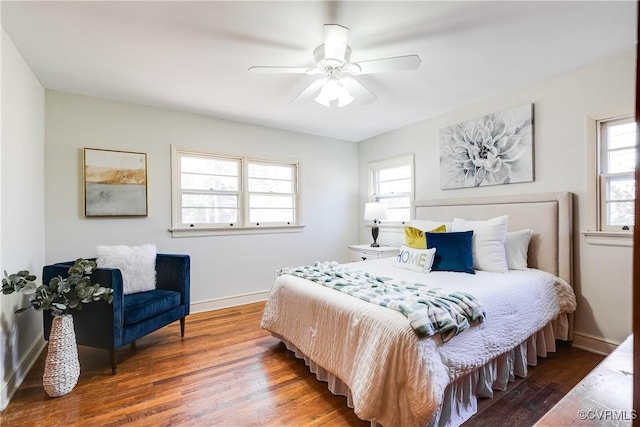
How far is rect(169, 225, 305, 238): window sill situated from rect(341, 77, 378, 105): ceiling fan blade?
223 cm

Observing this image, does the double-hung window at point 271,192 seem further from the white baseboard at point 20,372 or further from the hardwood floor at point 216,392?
the white baseboard at point 20,372

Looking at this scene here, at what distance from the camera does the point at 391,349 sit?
1.43 m

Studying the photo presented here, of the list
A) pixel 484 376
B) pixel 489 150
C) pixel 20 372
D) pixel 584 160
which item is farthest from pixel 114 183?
pixel 584 160

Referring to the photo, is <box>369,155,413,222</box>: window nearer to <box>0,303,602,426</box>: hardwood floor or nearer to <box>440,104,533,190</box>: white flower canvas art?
Result: <box>440,104,533,190</box>: white flower canvas art

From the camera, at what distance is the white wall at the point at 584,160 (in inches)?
88.5

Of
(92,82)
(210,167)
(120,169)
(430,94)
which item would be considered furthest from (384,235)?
(92,82)

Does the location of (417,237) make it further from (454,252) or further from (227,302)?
(227,302)

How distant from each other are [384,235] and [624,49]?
3023 millimetres

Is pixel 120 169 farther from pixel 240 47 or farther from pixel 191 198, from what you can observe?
pixel 240 47

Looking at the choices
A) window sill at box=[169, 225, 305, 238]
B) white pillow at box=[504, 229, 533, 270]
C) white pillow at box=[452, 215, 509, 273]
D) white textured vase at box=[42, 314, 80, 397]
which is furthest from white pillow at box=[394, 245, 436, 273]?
white textured vase at box=[42, 314, 80, 397]

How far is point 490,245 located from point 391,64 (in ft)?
5.75

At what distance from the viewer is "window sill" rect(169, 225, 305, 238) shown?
11.1 ft

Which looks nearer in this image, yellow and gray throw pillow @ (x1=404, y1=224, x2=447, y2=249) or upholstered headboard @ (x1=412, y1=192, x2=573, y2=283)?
upholstered headboard @ (x1=412, y1=192, x2=573, y2=283)

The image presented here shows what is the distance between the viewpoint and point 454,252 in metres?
2.53
